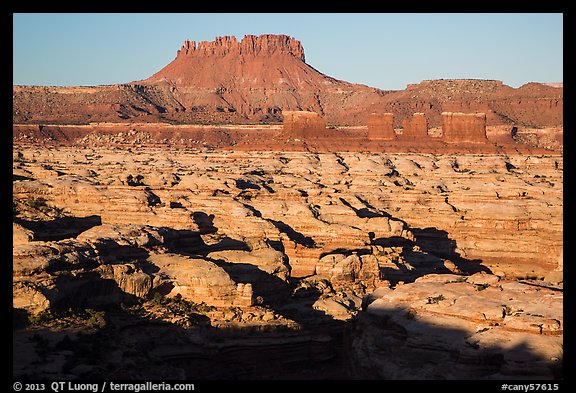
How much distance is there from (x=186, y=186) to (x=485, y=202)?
18693 millimetres

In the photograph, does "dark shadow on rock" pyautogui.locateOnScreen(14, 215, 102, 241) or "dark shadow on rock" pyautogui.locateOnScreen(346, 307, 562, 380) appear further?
"dark shadow on rock" pyautogui.locateOnScreen(14, 215, 102, 241)

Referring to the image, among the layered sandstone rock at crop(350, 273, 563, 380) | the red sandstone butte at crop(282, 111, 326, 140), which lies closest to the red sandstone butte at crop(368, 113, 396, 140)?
the red sandstone butte at crop(282, 111, 326, 140)

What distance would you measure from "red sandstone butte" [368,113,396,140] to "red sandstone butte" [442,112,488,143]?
265 inches

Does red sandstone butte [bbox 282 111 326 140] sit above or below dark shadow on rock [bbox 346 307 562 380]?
above

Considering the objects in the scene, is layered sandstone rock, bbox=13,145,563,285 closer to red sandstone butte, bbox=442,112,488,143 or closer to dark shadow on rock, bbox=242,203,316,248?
dark shadow on rock, bbox=242,203,316,248

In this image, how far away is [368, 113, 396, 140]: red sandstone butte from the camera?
357ft

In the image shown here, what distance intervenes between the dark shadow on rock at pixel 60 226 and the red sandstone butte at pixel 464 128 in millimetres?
72933

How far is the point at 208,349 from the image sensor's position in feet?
79.7

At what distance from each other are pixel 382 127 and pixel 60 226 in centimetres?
7548

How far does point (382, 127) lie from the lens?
109 m

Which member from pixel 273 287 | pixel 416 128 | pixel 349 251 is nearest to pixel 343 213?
pixel 349 251

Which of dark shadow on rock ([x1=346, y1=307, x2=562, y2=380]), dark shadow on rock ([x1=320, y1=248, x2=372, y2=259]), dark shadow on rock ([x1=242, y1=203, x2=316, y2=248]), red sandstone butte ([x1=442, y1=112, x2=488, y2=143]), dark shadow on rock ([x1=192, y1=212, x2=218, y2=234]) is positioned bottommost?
dark shadow on rock ([x1=346, y1=307, x2=562, y2=380])

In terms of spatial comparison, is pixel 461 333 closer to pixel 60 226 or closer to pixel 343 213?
pixel 60 226

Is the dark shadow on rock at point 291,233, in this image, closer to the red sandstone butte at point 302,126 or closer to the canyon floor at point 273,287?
the canyon floor at point 273,287
